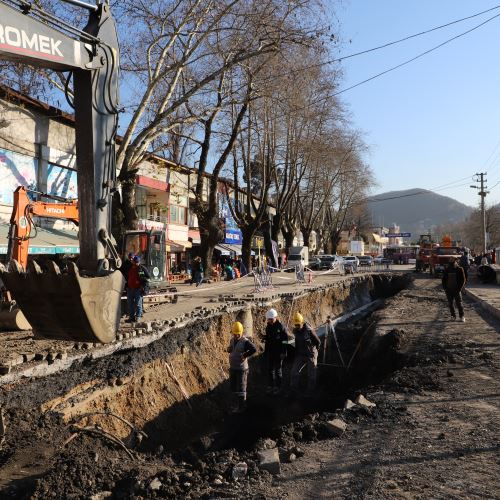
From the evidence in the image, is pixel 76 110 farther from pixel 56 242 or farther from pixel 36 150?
pixel 36 150

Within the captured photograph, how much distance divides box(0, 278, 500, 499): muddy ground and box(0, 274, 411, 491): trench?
74mm

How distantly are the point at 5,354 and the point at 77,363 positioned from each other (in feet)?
3.85

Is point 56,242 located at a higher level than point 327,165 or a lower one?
lower

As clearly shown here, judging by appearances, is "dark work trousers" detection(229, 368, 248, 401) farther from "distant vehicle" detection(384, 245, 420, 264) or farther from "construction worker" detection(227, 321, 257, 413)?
"distant vehicle" detection(384, 245, 420, 264)

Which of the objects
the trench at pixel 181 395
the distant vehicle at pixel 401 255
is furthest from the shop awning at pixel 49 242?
the distant vehicle at pixel 401 255

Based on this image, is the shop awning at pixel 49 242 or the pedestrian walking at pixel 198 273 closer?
the shop awning at pixel 49 242

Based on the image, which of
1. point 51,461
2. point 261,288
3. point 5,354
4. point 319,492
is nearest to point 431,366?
point 319,492

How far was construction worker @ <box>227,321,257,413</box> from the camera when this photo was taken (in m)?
10.6

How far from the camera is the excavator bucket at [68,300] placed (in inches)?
214

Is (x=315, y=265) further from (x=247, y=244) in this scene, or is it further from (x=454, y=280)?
(x=454, y=280)

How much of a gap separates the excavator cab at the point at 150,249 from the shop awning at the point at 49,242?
2295 mm

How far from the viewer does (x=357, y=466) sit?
17.4 ft

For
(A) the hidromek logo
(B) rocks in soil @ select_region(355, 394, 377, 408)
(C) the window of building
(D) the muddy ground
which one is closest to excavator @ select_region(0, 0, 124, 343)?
(A) the hidromek logo

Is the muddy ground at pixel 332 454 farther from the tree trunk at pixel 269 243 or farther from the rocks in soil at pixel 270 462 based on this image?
the tree trunk at pixel 269 243
